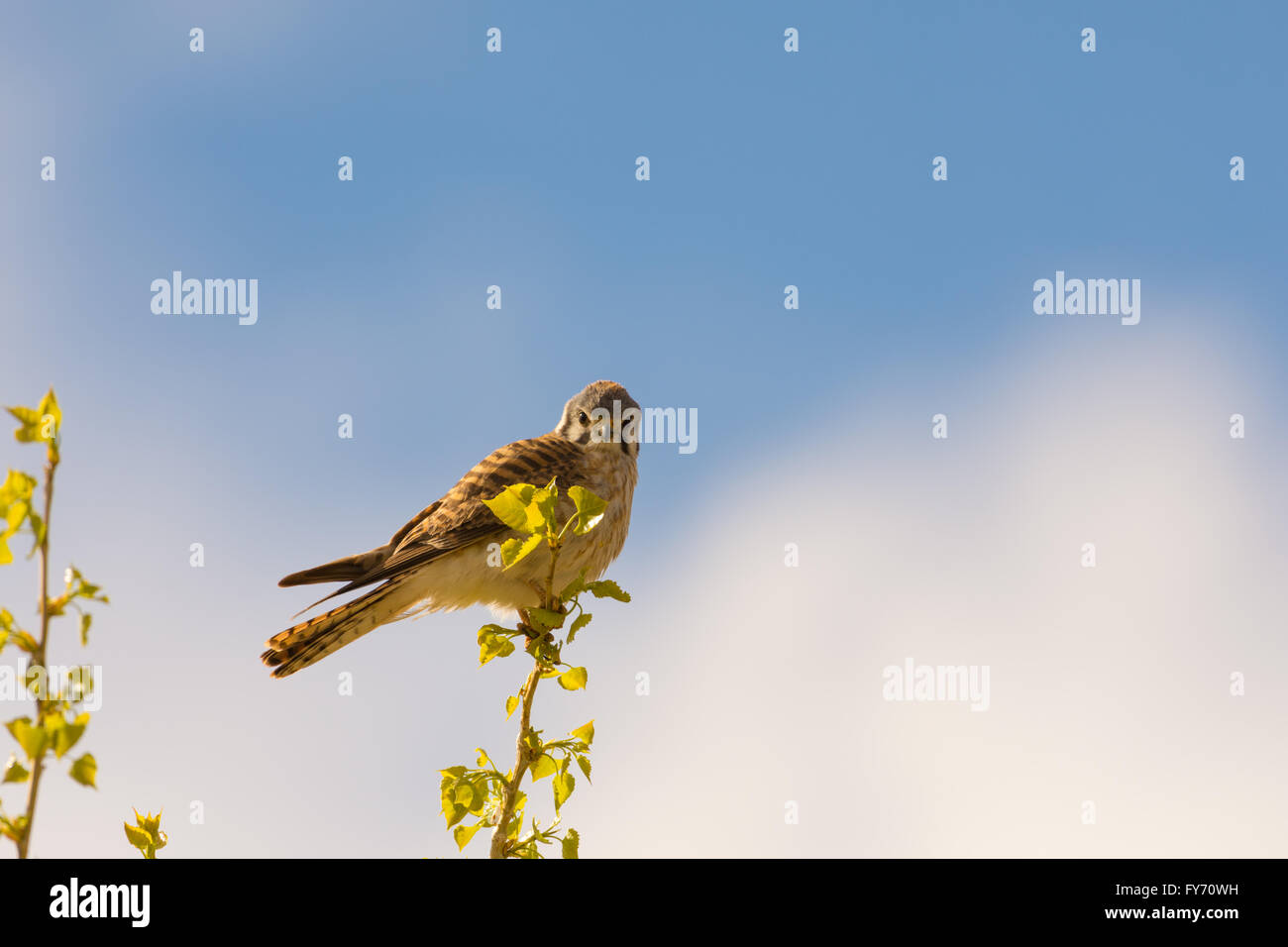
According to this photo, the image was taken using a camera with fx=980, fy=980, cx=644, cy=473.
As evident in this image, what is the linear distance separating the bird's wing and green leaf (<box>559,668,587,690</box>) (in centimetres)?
202

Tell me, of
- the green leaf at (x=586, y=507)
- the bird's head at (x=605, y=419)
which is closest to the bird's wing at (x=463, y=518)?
the bird's head at (x=605, y=419)

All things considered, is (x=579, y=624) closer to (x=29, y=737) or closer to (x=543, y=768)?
(x=543, y=768)

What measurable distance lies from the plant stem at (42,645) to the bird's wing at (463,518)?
309 cm

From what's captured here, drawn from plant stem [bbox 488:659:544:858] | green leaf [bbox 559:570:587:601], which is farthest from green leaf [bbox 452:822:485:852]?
green leaf [bbox 559:570:587:601]

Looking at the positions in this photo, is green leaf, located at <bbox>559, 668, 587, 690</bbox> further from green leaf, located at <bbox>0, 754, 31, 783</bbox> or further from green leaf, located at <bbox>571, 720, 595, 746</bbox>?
green leaf, located at <bbox>0, 754, 31, 783</bbox>

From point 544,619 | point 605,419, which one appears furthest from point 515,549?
point 605,419

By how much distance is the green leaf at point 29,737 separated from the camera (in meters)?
1.10

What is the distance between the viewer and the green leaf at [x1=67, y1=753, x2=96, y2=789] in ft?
3.78

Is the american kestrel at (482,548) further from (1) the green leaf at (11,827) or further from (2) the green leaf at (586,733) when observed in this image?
(1) the green leaf at (11,827)

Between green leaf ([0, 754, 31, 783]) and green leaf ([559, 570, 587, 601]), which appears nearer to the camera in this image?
green leaf ([0, 754, 31, 783])

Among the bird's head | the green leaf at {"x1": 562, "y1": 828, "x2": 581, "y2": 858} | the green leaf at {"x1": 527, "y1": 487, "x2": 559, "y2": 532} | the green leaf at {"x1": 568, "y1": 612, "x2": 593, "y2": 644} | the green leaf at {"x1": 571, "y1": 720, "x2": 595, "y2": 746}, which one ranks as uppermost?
the bird's head

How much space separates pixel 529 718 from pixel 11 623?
1.42m

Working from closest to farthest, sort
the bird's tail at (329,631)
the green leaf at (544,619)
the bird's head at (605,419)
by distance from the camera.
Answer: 1. the green leaf at (544,619)
2. the bird's tail at (329,631)
3. the bird's head at (605,419)

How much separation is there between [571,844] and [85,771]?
1.49 metres
